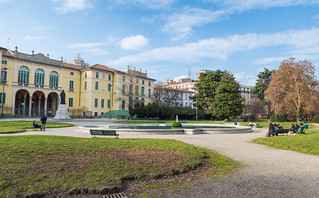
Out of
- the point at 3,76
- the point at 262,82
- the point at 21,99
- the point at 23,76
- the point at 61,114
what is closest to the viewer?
the point at 61,114

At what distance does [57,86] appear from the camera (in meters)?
53.5

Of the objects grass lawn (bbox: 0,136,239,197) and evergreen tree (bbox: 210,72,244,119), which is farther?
evergreen tree (bbox: 210,72,244,119)

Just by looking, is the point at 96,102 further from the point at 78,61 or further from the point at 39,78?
the point at 78,61

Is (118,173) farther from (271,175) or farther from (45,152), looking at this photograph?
(271,175)

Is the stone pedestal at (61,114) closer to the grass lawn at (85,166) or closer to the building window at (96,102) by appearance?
the building window at (96,102)

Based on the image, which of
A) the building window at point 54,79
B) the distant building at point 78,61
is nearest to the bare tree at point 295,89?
the building window at point 54,79

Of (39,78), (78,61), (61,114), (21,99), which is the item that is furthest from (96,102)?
(78,61)

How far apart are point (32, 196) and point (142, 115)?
37324mm

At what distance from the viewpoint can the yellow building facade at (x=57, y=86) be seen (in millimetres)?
45281

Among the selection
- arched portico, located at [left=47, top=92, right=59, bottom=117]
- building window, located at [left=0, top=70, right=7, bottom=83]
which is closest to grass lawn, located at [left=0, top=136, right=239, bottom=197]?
building window, located at [left=0, top=70, right=7, bottom=83]

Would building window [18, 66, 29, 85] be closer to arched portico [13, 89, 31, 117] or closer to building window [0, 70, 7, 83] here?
→ arched portico [13, 89, 31, 117]

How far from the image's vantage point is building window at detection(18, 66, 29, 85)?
47031 millimetres

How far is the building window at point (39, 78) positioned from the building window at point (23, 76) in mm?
1804

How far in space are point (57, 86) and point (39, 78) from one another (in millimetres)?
4451
